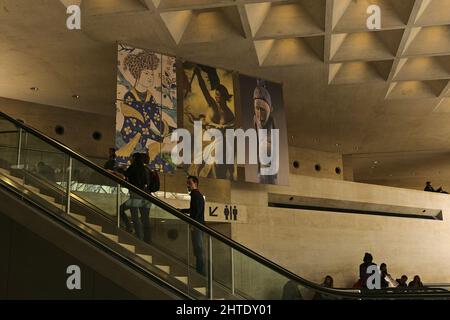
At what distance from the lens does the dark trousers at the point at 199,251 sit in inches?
218

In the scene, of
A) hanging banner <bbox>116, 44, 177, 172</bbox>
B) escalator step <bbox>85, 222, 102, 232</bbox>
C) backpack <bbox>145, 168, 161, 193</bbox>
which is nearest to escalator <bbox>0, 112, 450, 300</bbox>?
escalator step <bbox>85, 222, 102, 232</bbox>

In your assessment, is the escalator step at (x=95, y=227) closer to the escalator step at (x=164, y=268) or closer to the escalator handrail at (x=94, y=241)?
the escalator handrail at (x=94, y=241)

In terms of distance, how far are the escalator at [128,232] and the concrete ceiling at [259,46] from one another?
497cm

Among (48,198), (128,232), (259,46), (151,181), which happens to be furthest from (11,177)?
(259,46)

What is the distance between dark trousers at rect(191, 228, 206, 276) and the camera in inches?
218

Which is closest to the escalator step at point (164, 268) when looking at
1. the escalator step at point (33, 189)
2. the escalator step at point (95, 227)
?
the escalator step at point (95, 227)

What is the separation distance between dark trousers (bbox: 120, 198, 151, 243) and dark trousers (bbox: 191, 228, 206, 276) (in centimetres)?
69

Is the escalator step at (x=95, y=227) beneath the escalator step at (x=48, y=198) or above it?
beneath

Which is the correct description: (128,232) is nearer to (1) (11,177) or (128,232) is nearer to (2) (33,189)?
(2) (33,189)

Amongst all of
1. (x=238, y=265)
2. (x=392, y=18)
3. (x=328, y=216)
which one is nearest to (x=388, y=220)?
(x=328, y=216)

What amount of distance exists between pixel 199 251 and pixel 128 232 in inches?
42.1

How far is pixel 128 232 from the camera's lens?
6141 mm
